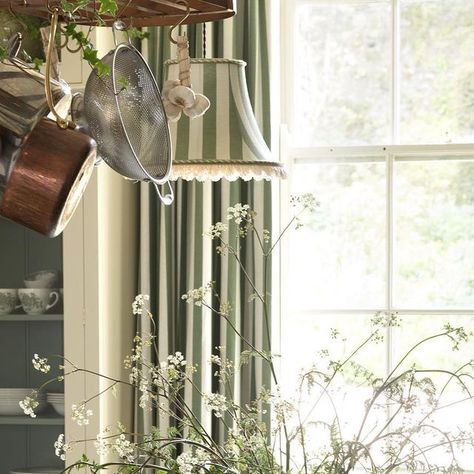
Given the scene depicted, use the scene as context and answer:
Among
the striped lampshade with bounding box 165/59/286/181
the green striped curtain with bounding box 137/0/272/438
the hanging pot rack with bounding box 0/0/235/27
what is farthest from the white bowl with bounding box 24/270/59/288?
the hanging pot rack with bounding box 0/0/235/27

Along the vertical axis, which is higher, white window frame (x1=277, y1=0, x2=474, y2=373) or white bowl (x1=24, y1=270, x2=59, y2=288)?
white window frame (x1=277, y1=0, x2=474, y2=373)

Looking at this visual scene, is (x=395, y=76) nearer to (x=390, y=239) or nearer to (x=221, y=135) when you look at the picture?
(x=390, y=239)

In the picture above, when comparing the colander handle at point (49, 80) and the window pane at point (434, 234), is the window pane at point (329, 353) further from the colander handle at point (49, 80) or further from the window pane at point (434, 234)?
the colander handle at point (49, 80)

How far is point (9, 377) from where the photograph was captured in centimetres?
294

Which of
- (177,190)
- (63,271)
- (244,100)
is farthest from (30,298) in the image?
(244,100)

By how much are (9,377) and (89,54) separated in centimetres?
176

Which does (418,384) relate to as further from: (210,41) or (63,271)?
(210,41)

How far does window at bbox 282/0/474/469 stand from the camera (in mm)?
3469

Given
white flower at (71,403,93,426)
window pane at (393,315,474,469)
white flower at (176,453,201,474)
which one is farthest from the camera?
window pane at (393,315,474,469)

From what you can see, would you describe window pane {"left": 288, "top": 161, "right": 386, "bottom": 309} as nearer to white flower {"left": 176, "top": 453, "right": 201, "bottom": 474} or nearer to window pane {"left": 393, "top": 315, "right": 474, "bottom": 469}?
window pane {"left": 393, "top": 315, "right": 474, "bottom": 469}

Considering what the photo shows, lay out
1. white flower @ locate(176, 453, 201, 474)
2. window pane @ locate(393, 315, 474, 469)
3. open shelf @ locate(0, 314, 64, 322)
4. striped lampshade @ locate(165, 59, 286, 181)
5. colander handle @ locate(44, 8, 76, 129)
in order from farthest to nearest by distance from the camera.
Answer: window pane @ locate(393, 315, 474, 469), open shelf @ locate(0, 314, 64, 322), striped lampshade @ locate(165, 59, 286, 181), white flower @ locate(176, 453, 201, 474), colander handle @ locate(44, 8, 76, 129)

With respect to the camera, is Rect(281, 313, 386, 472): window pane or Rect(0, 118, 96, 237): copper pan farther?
Rect(281, 313, 386, 472): window pane

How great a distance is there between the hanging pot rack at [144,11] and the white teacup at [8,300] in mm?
1417

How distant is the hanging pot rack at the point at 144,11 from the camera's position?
1.47 m
